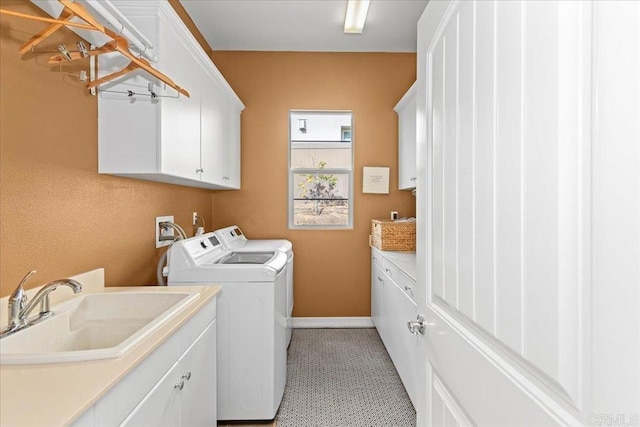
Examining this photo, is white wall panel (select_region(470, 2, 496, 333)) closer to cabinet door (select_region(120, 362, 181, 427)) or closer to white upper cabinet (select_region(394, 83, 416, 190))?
cabinet door (select_region(120, 362, 181, 427))

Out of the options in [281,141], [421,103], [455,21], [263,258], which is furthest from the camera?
[281,141]

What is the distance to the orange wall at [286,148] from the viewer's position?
3670 millimetres

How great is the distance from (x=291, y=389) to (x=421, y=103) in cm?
213

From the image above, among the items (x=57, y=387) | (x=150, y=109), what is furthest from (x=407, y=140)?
(x=57, y=387)

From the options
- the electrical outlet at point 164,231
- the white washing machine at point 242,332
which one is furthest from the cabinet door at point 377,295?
the electrical outlet at point 164,231

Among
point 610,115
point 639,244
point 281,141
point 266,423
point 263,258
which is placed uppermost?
point 281,141

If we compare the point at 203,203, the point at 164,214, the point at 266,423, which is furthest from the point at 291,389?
the point at 203,203

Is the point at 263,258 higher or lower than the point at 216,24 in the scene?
lower

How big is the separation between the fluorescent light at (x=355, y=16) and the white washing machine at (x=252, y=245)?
1.87m

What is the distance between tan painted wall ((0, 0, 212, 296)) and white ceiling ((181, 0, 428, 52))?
5.43 ft

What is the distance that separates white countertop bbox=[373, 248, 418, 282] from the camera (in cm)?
219

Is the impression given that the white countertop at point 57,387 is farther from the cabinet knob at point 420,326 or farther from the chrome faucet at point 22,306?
the cabinet knob at point 420,326

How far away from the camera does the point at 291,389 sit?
2.53m

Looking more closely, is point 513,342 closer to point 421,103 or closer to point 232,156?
point 421,103
